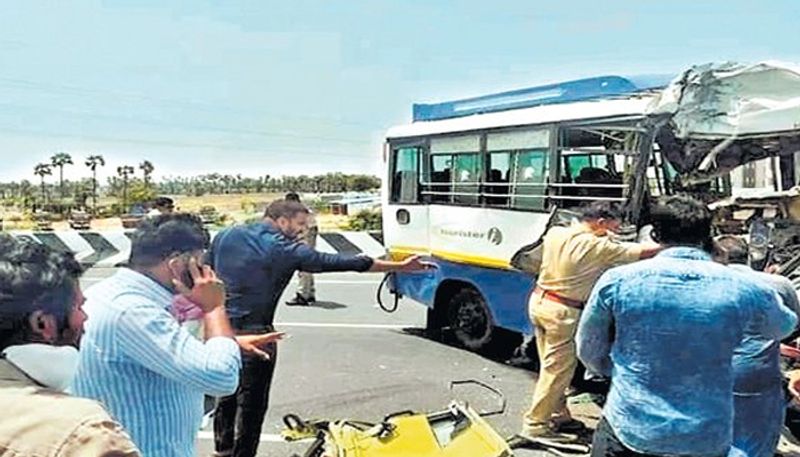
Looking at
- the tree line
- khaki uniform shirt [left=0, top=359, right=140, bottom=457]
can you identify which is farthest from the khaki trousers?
the tree line

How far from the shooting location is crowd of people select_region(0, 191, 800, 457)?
1827 millimetres

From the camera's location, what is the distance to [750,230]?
6875mm

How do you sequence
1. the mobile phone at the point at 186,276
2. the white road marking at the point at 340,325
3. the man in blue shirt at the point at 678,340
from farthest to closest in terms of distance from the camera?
the white road marking at the point at 340,325
the man in blue shirt at the point at 678,340
the mobile phone at the point at 186,276

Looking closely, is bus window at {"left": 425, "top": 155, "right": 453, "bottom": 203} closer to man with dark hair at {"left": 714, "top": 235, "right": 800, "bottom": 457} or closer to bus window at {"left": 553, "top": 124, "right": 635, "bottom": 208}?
bus window at {"left": 553, "top": 124, "right": 635, "bottom": 208}

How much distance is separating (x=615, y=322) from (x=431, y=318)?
22.0 ft

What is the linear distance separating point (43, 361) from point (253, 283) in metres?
3.22

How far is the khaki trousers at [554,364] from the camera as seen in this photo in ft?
20.2

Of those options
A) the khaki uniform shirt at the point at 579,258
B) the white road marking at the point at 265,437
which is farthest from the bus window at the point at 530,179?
the white road marking at the point at 265,437

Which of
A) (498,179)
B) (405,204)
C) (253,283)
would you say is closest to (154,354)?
(253,283)

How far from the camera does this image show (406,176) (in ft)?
33.2

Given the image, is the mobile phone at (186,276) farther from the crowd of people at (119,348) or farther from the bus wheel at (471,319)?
the bus wheel at (471,319)

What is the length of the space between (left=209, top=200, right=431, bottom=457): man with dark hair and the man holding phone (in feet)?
6.63

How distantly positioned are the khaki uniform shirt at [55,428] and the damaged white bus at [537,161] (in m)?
5.35

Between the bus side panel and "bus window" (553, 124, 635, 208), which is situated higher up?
"bus window" (553, 124, 635, 208)
